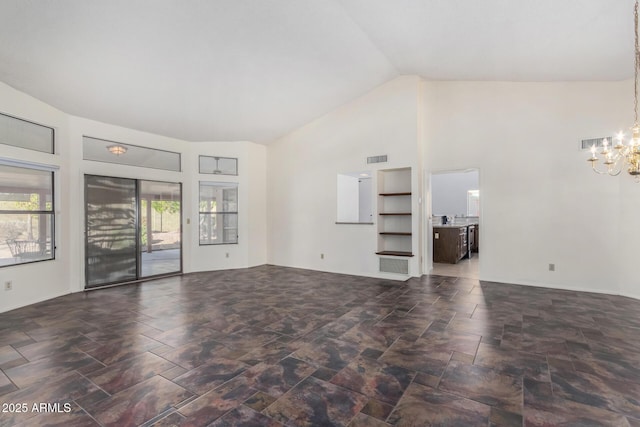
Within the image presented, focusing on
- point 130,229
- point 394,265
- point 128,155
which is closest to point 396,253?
point 394,265

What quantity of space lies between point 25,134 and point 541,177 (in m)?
7.57

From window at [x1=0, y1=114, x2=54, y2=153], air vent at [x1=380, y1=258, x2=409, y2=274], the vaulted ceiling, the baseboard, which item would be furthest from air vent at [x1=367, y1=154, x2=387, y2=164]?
the baseboard

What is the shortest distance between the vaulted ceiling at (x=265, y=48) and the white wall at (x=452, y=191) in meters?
5.31

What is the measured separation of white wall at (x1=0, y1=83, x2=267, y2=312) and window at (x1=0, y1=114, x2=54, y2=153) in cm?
8

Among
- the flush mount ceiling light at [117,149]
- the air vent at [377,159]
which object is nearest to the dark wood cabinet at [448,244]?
the air vent at [377,159]

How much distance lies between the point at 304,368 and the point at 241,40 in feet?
12.6

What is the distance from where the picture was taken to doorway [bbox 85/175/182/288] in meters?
5.35

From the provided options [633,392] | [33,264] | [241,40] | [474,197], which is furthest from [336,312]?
[474,197]

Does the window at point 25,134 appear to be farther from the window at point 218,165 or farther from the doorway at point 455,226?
the doorway at point 455,226

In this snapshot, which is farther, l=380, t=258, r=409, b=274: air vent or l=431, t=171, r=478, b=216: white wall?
l=431, t=171, r=478, b=216: white wall

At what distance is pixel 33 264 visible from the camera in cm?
443

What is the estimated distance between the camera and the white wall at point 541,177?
463 centimetres

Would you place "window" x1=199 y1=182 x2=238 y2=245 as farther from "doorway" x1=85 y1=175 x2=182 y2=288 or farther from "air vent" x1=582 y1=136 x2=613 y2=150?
"air vent" x1=582 y1=136 x2=613 y2=150

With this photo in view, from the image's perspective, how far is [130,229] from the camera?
5.82 m
